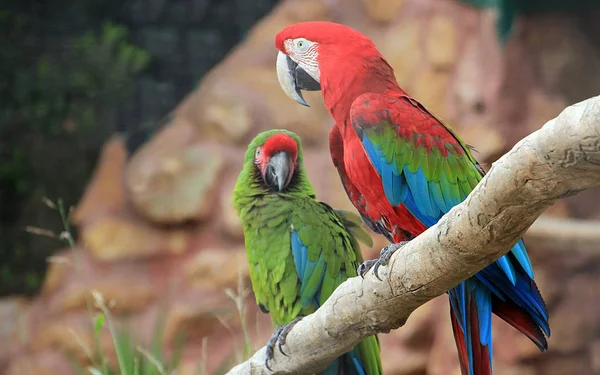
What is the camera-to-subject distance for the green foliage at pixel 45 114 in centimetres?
290

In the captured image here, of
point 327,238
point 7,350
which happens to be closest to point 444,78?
point 327,238

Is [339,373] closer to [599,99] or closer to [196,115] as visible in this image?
[599,99]

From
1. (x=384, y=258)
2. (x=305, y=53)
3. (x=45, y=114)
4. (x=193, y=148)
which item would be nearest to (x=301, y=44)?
(x=305, y=53)

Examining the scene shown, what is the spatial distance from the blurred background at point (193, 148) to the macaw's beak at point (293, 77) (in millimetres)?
751

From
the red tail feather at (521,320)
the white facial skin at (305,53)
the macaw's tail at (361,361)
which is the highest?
the white facial skin at (305,53)

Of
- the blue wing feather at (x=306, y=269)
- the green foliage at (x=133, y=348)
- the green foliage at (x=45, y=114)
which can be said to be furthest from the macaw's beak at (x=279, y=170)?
the green foliage at (x=45, y=114)

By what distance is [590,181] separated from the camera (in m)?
0.76

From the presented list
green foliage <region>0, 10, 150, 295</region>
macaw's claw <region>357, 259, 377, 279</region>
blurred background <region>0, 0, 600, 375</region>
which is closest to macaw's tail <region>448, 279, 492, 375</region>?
macaw's claw <region>357, 259, 377, 279</region>

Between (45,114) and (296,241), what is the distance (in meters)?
1.89

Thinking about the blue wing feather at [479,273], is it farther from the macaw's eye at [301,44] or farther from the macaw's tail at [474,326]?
the macaw's eye at [301,44]

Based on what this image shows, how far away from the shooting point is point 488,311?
1033 millimetres

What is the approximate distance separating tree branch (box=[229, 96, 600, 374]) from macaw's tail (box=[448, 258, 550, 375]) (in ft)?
0.26

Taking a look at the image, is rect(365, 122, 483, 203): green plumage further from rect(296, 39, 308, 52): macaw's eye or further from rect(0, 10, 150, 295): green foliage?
rect(0, 10, 150, 295): green foliage

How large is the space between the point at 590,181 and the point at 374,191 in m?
0.37
